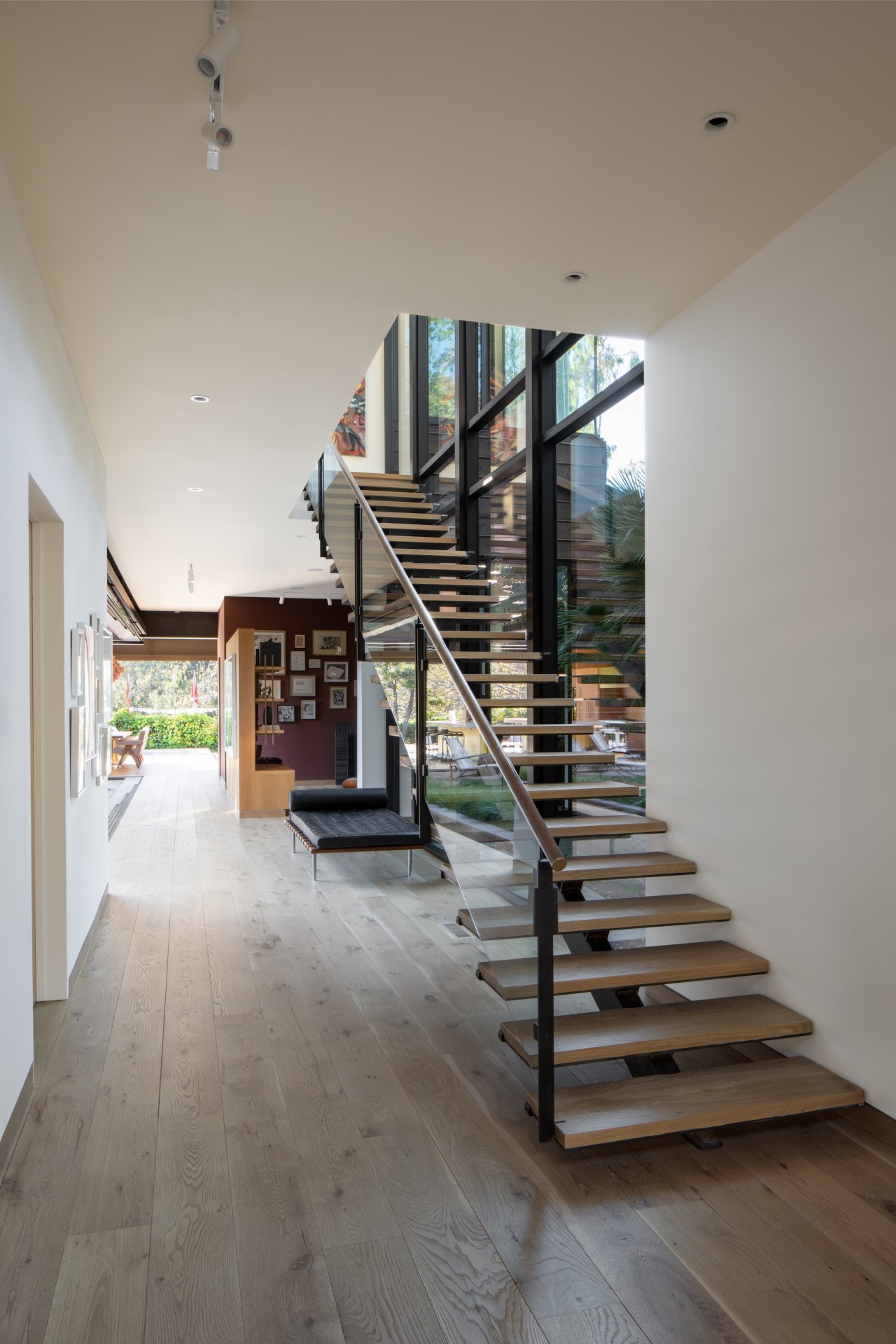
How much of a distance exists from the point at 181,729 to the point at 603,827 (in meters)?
22.5

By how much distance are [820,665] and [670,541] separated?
1.23 meters

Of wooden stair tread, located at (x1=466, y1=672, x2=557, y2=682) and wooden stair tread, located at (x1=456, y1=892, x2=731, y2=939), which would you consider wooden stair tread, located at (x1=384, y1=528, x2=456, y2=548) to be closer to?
wooden stair tread, located at (x1=466, y1=672, x2=557, y2=682)

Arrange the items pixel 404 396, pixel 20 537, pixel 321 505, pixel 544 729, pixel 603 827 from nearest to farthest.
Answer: pixel 20 537 < pixel 603 827 < pixel 544 729 < pixel 321 505 < pixel 404 396

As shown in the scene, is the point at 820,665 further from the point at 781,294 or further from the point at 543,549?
the point at 543,549

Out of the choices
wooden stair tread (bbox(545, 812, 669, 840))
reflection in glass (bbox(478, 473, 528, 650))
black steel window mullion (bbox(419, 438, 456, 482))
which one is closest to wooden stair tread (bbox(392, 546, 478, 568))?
reflection in glass (bbox(478, 473, 528, 650))

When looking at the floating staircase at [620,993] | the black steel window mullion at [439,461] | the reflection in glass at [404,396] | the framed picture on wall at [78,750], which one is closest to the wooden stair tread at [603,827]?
the floating staircase at [620,993]

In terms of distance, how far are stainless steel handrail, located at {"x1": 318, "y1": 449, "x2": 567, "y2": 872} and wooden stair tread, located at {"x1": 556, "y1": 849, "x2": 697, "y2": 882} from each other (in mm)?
281

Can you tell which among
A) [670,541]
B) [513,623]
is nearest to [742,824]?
[670,541]

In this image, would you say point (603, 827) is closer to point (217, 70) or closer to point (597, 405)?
point (597, 405)

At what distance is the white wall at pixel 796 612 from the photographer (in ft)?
10.0

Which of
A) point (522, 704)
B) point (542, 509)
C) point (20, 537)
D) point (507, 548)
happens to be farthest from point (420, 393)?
point (20, 537)

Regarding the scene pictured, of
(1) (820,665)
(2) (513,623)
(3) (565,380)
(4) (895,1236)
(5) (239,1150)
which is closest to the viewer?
(4) (895,1236)

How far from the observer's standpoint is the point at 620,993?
3.55 m

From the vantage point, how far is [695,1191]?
103 inches
